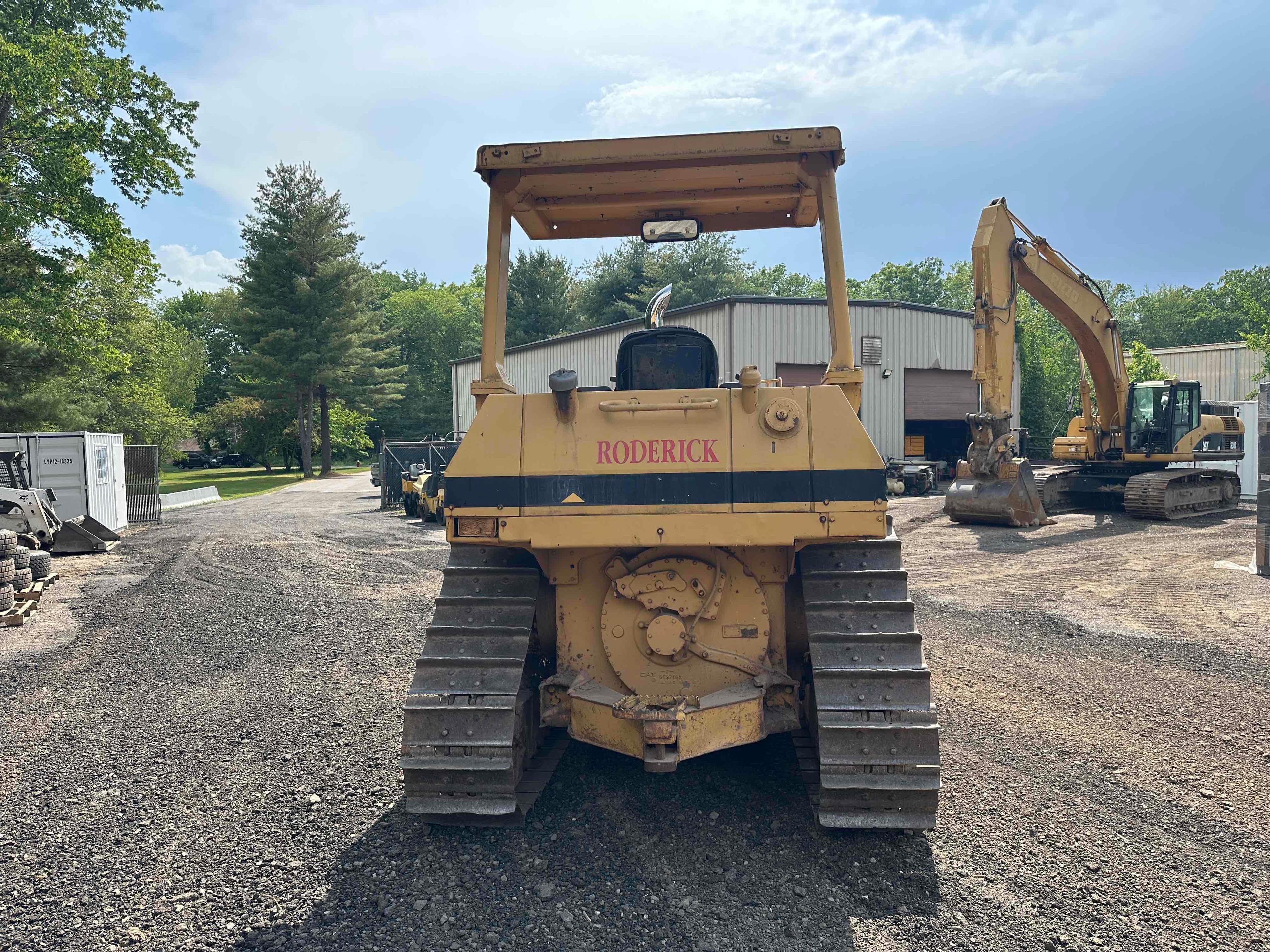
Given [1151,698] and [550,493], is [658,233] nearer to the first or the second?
[550,493]

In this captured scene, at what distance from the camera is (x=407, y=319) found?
69938 mm

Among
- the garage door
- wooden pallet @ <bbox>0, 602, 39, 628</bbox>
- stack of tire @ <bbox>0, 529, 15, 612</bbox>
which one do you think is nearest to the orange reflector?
wooden pallet @ <bbox>0, 602, 39, 628</bbox>

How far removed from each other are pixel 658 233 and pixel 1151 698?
4.89 meters

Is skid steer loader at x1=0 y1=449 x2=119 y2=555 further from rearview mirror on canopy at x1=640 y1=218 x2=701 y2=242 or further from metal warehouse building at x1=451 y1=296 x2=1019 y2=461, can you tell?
rearview mirror on canopy at x1=640 y1=218 x2=701 y2=242

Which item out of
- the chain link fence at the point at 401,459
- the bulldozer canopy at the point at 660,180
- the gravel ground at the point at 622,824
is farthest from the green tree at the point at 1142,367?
the bulldozer canopy at the point at 660,180

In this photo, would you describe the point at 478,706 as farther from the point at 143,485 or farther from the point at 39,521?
the point at 143,485

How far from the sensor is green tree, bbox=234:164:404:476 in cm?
4222

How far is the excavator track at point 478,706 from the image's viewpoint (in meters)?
3.73

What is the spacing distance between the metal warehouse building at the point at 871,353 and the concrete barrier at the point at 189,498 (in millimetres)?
9698

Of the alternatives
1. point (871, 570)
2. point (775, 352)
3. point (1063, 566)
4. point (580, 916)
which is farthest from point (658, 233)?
point (775, 352)

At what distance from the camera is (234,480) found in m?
43.5

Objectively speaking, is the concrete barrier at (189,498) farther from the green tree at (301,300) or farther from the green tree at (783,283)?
the green tree at (783,283)

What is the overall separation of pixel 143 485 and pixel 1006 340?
66.4 ft

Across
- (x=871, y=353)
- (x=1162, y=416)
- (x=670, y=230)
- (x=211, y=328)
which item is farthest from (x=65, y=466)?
(x=211, y=328)
